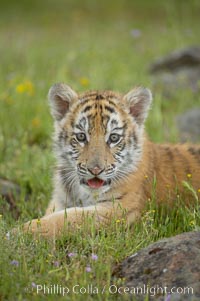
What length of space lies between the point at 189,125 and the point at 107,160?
4.46m

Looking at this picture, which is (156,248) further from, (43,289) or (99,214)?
(99,214)

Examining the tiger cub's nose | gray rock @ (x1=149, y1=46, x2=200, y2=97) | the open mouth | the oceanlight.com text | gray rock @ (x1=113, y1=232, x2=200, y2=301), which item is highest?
gray rock @ (x1=149, y1=46, x2=200, y2=97)

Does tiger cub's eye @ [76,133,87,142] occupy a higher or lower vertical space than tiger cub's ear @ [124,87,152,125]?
lower

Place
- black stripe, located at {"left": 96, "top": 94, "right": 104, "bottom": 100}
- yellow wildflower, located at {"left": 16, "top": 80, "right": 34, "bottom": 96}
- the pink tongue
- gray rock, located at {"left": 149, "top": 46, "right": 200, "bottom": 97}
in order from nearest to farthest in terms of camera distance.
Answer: the pink tongue → black stripe, located at {"left": 96, "top": 94, "right": 104, "bottom": 100} → yellow wildflower, located at {"left": 16, "top": 80, "right": 34, "bottom": 96} → gray rock, located at {"left": 149, "top": 46, "right": 200, "bottom": 97}

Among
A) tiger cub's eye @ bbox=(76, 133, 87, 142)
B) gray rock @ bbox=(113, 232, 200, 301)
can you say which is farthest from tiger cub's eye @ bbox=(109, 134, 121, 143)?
gray rock @ bbox=(113, 232, 200, 301)

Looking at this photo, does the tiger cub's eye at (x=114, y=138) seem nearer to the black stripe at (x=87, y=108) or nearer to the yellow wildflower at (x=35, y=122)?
the black stripe at (x=87, y=108)

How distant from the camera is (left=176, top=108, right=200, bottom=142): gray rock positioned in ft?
34.3

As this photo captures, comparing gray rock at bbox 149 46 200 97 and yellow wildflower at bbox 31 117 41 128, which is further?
gray rock at bbox 149 46 200 97

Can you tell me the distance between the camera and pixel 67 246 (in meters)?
5.69

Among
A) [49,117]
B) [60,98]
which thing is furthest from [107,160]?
[49,117]

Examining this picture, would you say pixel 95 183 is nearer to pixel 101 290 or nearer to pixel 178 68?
pixel 101 290

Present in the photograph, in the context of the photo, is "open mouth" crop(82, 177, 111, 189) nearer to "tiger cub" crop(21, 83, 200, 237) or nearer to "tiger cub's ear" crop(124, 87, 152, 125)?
"tiger cub" crop(21, 83, 200, 237)

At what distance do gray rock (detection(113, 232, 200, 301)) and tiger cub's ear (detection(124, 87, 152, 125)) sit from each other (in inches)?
91.6

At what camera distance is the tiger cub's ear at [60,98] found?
7.24 meters
